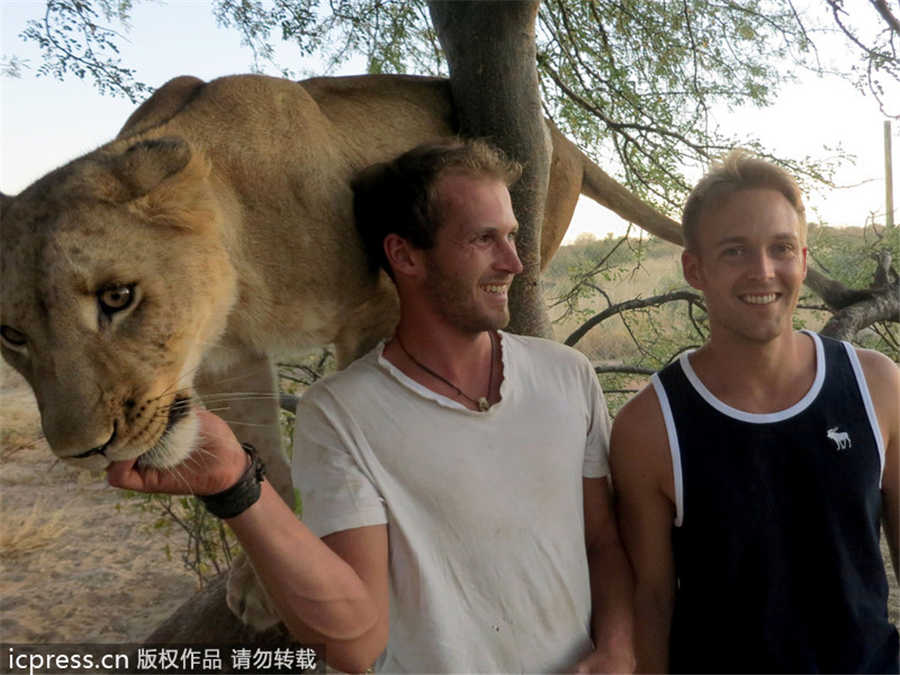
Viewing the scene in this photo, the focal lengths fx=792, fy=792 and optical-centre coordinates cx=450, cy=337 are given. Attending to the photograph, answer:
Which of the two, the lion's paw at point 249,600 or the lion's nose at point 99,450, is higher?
the lion's nose at point 99,450

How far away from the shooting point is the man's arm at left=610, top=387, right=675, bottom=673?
1890 mm

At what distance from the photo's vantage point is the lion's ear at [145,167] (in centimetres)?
191

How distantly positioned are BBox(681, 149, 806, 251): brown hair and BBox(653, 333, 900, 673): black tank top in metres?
0.45

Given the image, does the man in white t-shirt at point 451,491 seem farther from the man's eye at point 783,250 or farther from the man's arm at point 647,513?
the man's eye at point 783,250

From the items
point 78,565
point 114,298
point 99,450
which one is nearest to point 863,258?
point 114,298

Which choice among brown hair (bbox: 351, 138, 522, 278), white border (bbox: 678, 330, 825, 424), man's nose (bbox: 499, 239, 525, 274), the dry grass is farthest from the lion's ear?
Answer: the dry grass

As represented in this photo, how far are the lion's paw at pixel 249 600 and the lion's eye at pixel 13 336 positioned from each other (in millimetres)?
1276

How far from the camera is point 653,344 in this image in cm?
511

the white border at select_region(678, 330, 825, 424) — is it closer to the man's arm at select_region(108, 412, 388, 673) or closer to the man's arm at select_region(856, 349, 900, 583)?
the man's arm at select_region(856, 349, 900, 583)

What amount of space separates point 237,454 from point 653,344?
398 cm

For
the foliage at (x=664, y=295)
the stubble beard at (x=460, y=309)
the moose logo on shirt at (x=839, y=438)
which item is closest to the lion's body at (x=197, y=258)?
the stubble beard at (x=460, y=309)

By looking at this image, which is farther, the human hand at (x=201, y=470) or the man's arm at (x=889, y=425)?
the man's arm at (x=889, y=425)

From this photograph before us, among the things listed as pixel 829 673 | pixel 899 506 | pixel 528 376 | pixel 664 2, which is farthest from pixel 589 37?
pixel 829 673

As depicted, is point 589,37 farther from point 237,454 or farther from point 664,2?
point 237,454
